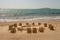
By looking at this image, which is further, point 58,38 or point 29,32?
point 29,32

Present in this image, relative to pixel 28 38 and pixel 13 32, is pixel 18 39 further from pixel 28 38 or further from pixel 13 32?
pixel 13 32

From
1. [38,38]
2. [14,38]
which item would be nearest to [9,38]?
[14,38]

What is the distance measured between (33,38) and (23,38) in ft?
1.52

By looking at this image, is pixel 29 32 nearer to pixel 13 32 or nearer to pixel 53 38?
pixel 13 32

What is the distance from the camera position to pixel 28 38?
7520mm

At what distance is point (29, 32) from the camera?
884 centimetres

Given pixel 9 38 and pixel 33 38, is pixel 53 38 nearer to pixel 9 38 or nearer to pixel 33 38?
pixel 33 38

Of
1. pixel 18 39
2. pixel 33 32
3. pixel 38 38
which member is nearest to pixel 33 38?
pixel 38 38

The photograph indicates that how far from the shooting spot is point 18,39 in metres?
7.30

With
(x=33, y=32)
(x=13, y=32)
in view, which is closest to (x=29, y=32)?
(x=33, y=32)

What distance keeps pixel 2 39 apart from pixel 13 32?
165 cm

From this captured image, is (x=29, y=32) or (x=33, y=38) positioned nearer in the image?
(x=33, y=38)

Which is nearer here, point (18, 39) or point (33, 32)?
point (18, 39)

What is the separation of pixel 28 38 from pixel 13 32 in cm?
167
